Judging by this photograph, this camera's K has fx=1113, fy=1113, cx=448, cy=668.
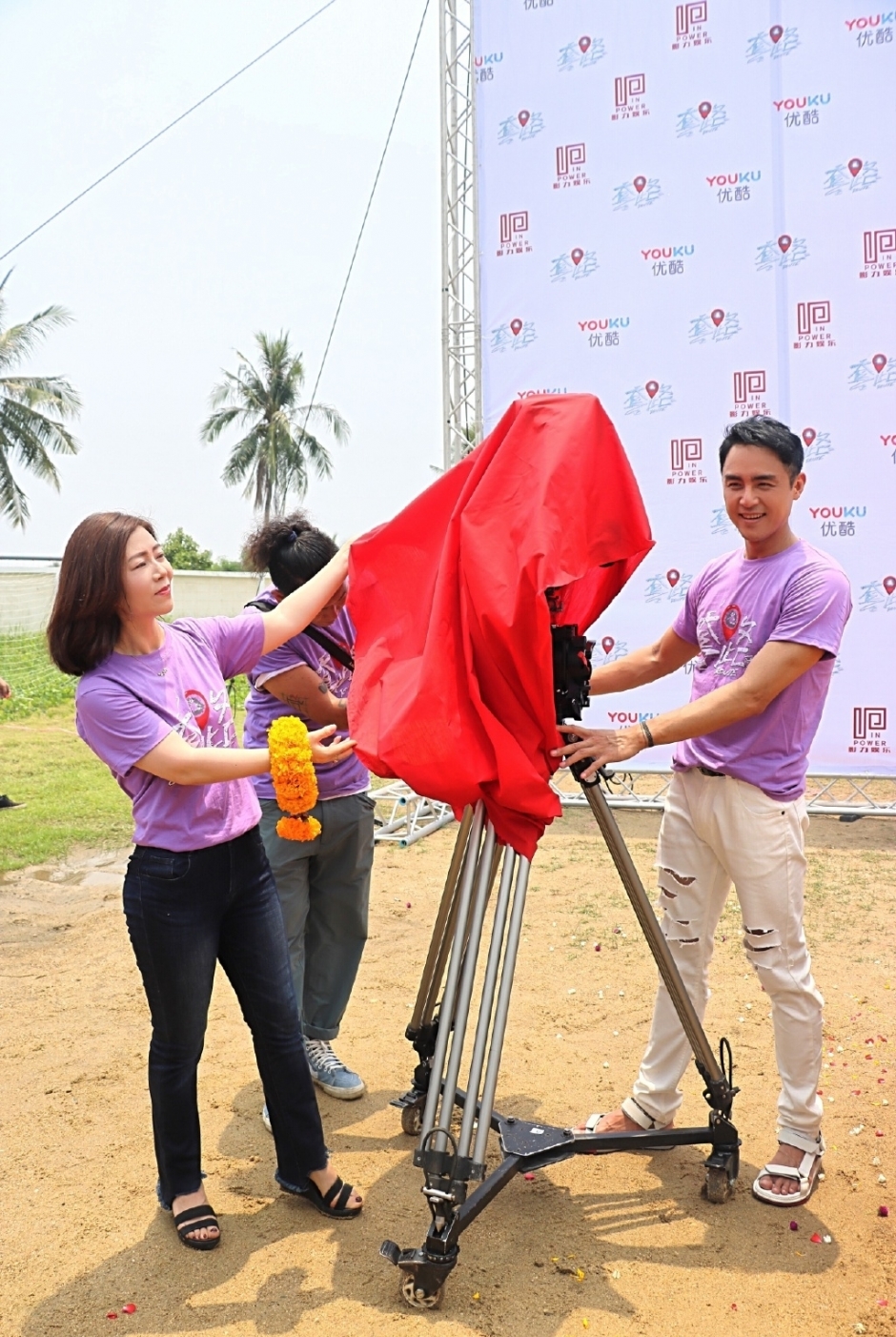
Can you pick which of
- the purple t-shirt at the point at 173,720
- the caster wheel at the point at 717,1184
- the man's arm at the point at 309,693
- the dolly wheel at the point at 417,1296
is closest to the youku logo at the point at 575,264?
the man's arm at the point at 309,693

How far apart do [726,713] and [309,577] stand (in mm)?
1372

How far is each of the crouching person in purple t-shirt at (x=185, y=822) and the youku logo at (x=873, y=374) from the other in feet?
17.0

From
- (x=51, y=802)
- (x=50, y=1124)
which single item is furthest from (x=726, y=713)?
(x=51, y=802)

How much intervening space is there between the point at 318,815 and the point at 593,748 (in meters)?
1.28

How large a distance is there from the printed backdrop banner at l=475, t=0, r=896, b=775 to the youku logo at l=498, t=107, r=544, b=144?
1 centimetres

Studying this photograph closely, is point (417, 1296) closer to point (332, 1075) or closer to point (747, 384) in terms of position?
point (332, 1075)

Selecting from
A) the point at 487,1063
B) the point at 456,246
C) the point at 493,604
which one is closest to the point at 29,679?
the point at 456,246

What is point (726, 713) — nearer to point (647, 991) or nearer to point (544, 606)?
point (544, 606)

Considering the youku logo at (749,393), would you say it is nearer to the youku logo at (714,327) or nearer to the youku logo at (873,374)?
the youku logo at (714,327)

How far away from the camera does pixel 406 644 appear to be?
289cm

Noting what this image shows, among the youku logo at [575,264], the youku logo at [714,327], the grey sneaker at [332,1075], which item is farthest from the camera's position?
→ the youku logo at [575,264]

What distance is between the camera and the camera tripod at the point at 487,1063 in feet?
9.08

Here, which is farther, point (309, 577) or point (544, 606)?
point (309, 577)

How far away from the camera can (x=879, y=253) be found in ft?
23.1
